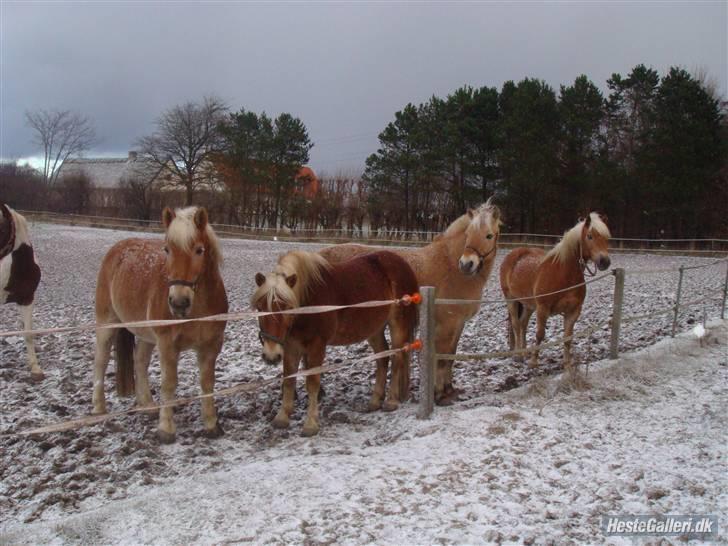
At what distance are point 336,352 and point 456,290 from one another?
2495 mm

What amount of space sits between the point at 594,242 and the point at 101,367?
611 centimetres

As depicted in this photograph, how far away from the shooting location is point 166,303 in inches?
184

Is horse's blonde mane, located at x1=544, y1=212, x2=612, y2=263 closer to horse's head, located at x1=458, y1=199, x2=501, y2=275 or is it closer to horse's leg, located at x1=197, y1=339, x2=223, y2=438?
horse's head, located at x1=458, y1=199, x2=501, y2=275

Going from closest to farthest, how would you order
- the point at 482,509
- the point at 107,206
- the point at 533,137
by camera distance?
1. the point at 482,509
2. the point at 533,137
3. the point at 107,206

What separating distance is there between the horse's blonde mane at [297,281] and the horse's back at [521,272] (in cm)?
397

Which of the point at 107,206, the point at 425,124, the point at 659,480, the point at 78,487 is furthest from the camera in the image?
the point at 107,206

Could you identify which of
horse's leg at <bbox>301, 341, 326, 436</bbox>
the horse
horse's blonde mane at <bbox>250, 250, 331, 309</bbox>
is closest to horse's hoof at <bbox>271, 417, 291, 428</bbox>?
horse's leg at <bbox>301, 341, 326, 436</bbox>

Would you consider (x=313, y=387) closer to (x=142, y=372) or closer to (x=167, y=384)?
(x=167, y=384)

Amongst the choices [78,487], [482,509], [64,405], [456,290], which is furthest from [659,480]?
[64,405]

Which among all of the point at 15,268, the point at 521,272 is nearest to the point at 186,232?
the point at 15,268

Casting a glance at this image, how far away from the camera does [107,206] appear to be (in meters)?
51.1

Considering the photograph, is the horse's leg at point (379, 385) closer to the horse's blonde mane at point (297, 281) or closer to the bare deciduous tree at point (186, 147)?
the horse's blonde mane at point (297, 281)

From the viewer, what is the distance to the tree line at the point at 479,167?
30453 mm

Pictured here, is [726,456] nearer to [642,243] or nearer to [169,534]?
[169,534]
